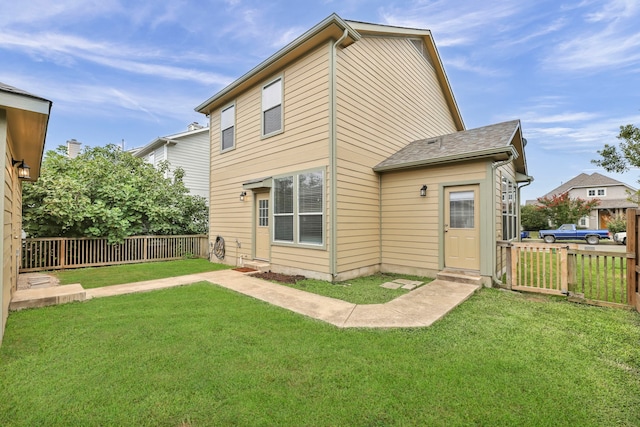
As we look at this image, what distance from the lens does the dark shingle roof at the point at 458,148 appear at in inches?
224

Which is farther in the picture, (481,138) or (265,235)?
(265,235)

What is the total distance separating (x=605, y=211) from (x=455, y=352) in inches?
1372

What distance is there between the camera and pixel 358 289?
5.47 meters

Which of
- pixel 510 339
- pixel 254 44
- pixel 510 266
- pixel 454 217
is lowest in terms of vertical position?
pixel 510 339

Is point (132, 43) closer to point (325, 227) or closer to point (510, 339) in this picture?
point (325, 227)

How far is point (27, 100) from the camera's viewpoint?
2760 millimetres

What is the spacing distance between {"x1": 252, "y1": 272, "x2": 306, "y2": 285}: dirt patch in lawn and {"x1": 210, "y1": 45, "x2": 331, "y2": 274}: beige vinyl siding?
0.28 meters

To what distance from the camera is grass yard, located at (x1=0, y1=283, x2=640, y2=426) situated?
76.9 inches

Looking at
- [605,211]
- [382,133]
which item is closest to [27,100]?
[382,133]

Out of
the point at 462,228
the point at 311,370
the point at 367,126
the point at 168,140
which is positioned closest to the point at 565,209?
the point at 462,228

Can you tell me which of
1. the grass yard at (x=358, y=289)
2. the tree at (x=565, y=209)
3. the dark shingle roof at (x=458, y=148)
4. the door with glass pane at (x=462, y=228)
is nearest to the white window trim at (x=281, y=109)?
the dark shingle roof at (x=458, y=148)

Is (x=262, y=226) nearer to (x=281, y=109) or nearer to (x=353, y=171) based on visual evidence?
(x=353, y=171)

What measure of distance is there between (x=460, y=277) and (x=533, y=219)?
81.5ft

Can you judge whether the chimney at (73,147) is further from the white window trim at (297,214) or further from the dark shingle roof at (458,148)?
the dark shingle roof at (458,148)
